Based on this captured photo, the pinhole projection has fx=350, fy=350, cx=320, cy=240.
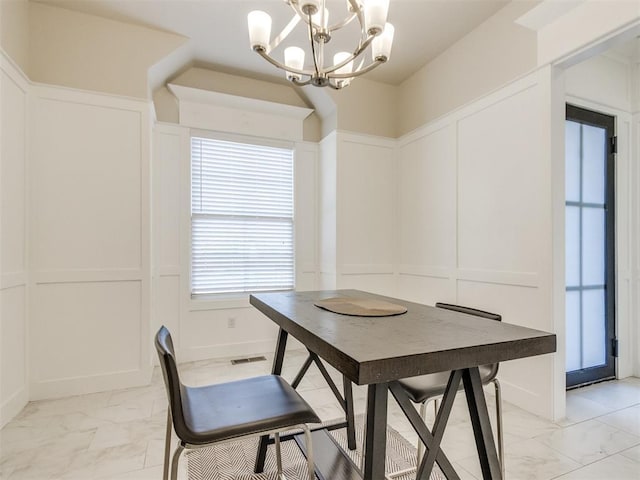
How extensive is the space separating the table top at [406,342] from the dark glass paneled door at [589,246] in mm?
2066

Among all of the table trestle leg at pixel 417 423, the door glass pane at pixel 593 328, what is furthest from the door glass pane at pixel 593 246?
the table trestle leg at pixel 417 423

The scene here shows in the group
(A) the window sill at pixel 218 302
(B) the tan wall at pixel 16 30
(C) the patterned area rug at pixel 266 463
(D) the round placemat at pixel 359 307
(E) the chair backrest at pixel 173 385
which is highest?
(B) the tan wall at pixel 16 30

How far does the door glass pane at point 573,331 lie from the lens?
2877 mm

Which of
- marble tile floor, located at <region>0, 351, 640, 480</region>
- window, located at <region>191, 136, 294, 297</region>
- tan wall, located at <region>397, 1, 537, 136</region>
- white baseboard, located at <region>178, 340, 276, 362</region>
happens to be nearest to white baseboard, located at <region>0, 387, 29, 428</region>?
marble tile floor, located at <region>0, 351, 640, 480</region>

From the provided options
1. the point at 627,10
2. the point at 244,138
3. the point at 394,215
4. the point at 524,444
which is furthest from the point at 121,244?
the point at 627,10

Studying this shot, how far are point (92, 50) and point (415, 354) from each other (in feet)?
10.9

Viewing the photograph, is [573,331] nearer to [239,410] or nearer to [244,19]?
[239,410]

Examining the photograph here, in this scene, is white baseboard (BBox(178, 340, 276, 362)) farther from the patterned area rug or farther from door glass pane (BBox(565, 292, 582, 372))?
door glass pane (BBox(565, 292, 582, 372))

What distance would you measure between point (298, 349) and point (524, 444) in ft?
7.80

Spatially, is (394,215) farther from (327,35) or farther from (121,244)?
(121,244)

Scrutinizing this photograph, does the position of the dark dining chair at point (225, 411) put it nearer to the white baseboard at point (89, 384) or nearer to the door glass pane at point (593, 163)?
the white baseboard at point (89, 384)

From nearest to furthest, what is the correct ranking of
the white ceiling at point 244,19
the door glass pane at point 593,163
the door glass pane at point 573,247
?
the white ceiling at point 244,19
the door glass pane at point 573,247
the door glass pane at point 593,163

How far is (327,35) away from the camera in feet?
5.73

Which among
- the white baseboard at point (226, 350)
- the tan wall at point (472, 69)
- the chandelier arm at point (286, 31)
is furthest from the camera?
the white baseboard at point (226, 350)
